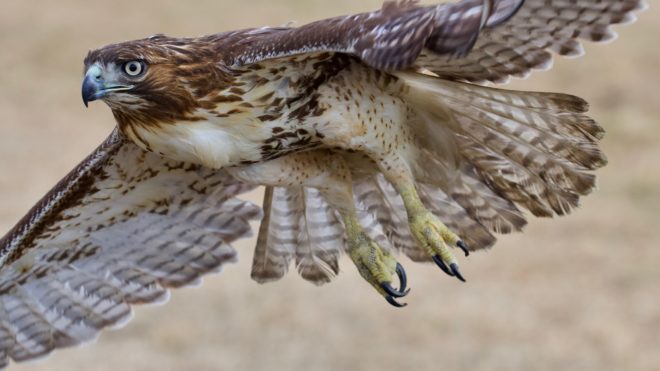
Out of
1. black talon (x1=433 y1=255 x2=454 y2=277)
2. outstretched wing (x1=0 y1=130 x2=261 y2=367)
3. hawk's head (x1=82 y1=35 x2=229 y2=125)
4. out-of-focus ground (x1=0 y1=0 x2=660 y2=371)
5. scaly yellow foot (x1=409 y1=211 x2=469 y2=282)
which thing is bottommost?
out-of-focus ground (x1=0 y1=0 x2=660 y2=371)

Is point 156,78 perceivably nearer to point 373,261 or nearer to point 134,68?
point 134,68

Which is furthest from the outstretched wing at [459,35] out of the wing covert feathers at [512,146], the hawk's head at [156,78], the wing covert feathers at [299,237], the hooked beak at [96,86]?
the wing covert feathers at [299,237]

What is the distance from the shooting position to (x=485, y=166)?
714cm

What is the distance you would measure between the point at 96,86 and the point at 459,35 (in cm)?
188

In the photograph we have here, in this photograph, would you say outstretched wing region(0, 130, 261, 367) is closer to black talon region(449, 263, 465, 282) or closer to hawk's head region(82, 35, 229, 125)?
hawk's head region(82, 35, 229, 125)

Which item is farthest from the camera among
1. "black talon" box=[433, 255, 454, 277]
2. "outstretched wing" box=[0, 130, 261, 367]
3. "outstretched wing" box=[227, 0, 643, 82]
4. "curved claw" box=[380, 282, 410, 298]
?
"outstretched wing" box=[0, 130, 261, 367]

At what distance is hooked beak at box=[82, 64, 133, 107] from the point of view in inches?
248

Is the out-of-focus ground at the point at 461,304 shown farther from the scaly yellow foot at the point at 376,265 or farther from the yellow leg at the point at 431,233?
the yellow leg at the point at 431,233

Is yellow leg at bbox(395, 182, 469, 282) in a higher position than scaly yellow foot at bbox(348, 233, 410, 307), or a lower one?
higher

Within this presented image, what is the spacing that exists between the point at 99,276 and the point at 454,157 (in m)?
2.54

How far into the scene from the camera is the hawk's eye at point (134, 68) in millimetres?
6363

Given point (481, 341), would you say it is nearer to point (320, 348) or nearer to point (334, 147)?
point (320, 348)

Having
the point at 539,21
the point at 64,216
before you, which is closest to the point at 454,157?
the point at 539,21

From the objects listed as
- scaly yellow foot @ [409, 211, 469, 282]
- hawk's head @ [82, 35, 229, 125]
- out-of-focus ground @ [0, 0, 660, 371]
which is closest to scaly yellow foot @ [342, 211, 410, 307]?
scaly yellow foot @ [409, 211, 469, 282]
